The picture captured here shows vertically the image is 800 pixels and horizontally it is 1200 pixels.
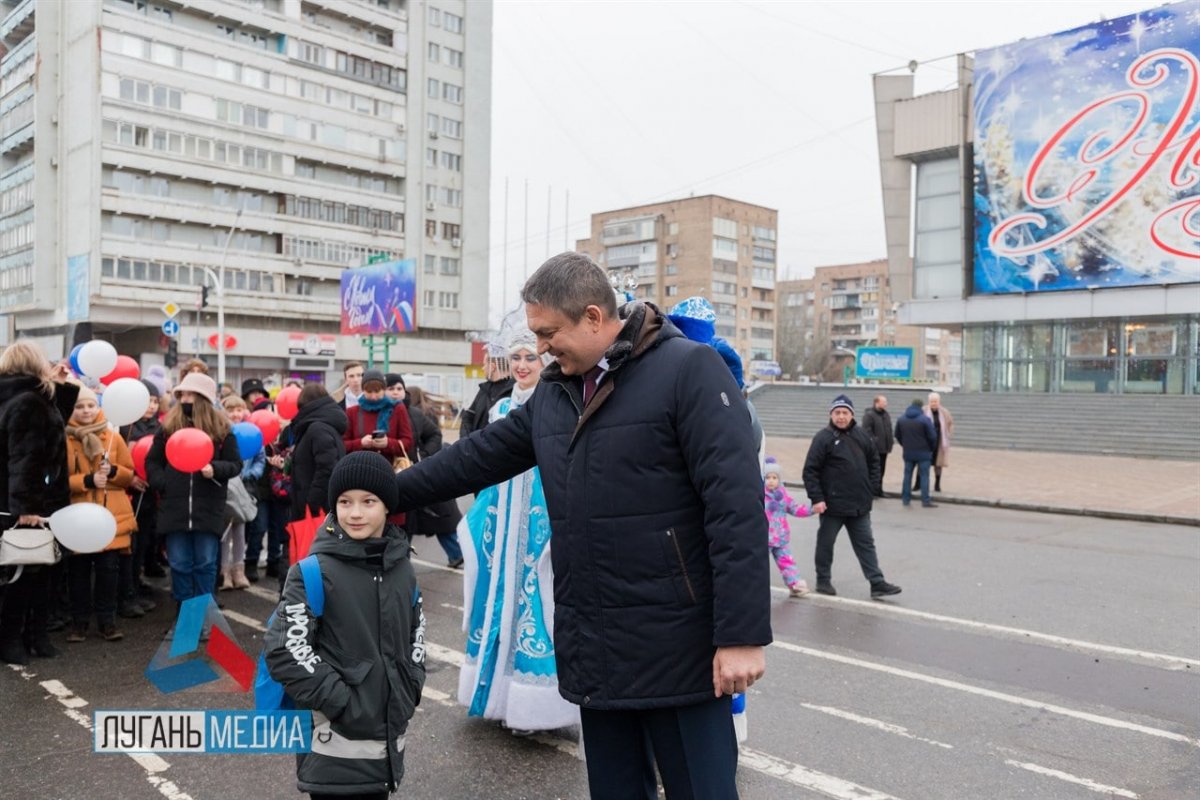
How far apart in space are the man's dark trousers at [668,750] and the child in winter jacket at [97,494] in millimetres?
4950

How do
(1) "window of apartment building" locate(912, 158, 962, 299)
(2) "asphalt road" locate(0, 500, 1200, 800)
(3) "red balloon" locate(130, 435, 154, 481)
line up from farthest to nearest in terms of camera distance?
(1) "window of apartment building" locate(912, 158, 962, 299), (3) "red balloon" locate(130, 435, 154, 481), (2) "asphalt road" locate(0, 500, 1200, 800)

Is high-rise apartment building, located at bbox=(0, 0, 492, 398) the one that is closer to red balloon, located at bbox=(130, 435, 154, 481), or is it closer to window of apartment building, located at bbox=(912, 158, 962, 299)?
window of apartment building, located at bbox=(912, 158, 962, 299)

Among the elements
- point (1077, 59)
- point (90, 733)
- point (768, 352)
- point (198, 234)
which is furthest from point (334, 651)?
point (768, 352)

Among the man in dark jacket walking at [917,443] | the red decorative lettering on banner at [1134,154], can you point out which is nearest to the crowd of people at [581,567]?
the man in dark jacket walking at [917,443]

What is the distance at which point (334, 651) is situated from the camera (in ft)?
9.68

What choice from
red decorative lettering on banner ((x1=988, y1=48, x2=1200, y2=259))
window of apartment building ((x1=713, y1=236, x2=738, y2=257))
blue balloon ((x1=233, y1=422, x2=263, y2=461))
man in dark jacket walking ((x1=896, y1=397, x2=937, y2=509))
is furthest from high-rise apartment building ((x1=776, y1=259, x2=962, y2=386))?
blue balloon ((x1=233, y1=422, x2=263, y2=461))

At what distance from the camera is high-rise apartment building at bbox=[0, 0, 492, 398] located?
155ft

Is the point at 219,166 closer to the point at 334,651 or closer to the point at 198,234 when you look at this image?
the point at 198,234

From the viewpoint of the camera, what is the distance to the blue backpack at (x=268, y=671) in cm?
293

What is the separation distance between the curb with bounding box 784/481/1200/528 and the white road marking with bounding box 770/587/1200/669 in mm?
8063

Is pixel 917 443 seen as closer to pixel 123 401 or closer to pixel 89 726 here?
pixel 123 401

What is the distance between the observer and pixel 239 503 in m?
8.05

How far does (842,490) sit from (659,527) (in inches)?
244
